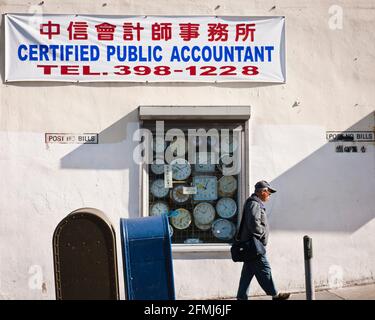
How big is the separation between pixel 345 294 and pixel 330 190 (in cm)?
167

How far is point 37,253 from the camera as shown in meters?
10.6

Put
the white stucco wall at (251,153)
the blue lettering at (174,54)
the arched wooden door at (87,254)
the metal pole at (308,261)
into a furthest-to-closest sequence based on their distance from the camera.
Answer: the blue lettering at (174,54) < the white stucco wall at (251,153) < the metal pole at (308,261) < the arched wooden door at (87,254)

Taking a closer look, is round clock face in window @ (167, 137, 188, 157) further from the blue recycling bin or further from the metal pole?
the metal pole

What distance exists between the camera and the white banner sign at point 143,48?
1073 centimetres

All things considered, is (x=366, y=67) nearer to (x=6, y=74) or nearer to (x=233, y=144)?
(x=233, y=144)

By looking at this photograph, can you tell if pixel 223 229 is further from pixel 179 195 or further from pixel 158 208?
pixel 158 208

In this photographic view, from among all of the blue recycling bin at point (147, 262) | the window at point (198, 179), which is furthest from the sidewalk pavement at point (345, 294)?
the blue recycling bin at point (147, 262)

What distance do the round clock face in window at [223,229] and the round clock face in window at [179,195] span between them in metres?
0.62

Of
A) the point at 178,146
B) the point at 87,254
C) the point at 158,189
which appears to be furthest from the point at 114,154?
the point at 87,254

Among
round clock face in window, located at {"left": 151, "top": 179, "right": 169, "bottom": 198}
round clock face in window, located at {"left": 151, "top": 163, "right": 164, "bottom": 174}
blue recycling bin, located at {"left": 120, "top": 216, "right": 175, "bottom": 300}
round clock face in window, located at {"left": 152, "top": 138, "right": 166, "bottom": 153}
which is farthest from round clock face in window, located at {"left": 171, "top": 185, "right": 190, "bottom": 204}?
blue recycling bin, located at {"left": 120, "top": 216, "right": 175, "bottom": 300}

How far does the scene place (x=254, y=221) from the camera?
9227mm

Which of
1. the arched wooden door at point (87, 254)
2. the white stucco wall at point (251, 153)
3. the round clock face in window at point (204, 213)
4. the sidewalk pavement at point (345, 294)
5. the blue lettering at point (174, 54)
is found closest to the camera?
the arched wooden door at point (87, 254)

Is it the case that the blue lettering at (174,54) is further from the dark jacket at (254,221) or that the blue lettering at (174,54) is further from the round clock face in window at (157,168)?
the dark jacket at (254,221)

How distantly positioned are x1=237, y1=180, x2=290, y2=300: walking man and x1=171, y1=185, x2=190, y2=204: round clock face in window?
5.81 feet
